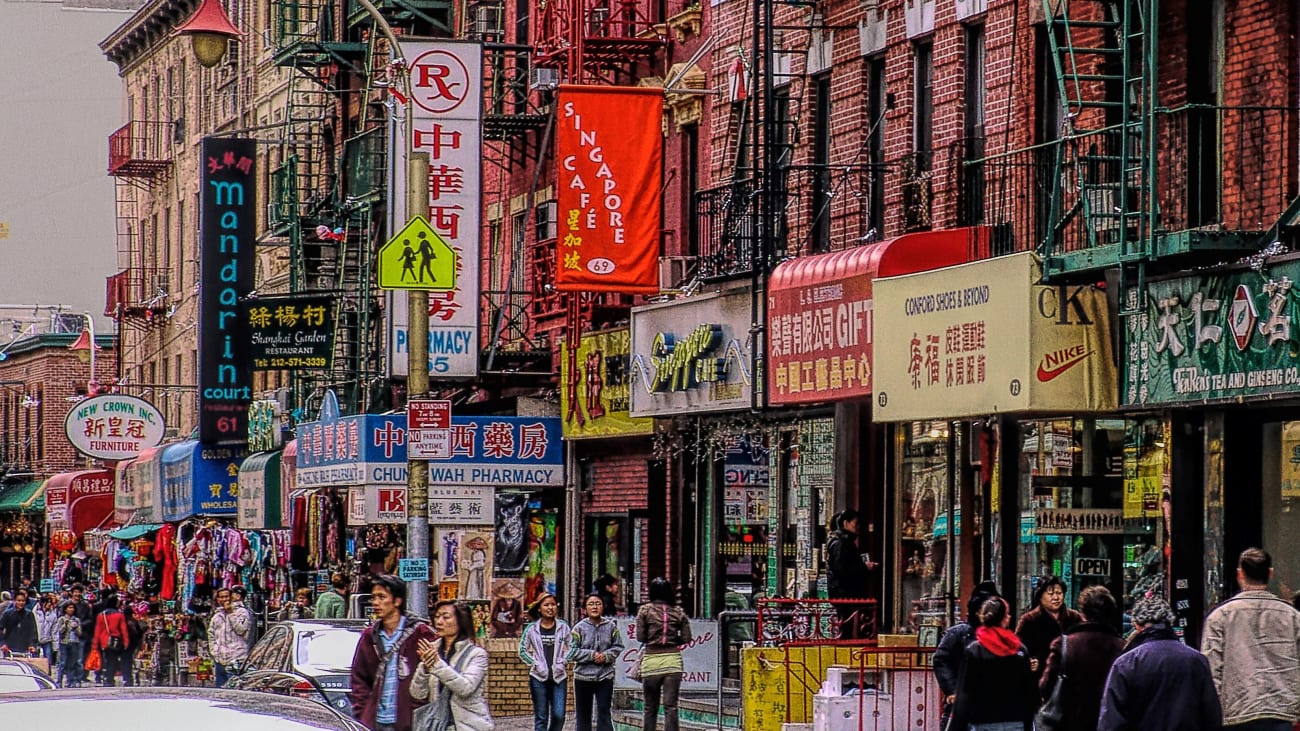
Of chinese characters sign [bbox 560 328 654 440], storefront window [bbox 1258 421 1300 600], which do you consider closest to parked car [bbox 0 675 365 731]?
storefront window [bbox 1258 421 1300 600]

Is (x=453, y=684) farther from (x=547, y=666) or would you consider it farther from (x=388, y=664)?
(x=547, y=666)

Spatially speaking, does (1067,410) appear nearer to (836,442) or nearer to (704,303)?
(836,442)

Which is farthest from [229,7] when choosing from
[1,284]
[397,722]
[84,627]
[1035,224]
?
[397,722]

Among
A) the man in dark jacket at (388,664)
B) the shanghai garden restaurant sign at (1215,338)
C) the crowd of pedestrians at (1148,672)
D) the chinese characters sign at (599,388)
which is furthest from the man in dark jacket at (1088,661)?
the chinese characters sign at (599,388)

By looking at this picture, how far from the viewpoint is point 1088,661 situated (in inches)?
587

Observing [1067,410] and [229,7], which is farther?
[229,7]

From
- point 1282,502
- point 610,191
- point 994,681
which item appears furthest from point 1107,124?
point 610,191

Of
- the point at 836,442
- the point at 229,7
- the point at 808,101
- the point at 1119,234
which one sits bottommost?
the point at 836,442

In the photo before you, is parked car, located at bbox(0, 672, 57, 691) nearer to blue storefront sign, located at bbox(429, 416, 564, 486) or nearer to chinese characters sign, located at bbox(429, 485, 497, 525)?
chinese characters sign, located at bbox(429, 485, 497, 525)

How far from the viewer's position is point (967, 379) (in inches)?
795

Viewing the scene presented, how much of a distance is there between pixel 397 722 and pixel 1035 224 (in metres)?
8.68

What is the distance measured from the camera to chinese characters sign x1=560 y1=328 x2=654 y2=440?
98.9 ft

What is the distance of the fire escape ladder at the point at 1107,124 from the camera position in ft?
58.2

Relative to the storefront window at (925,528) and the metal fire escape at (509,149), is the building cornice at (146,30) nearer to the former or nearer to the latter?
the metal fire escape at (509,149)
